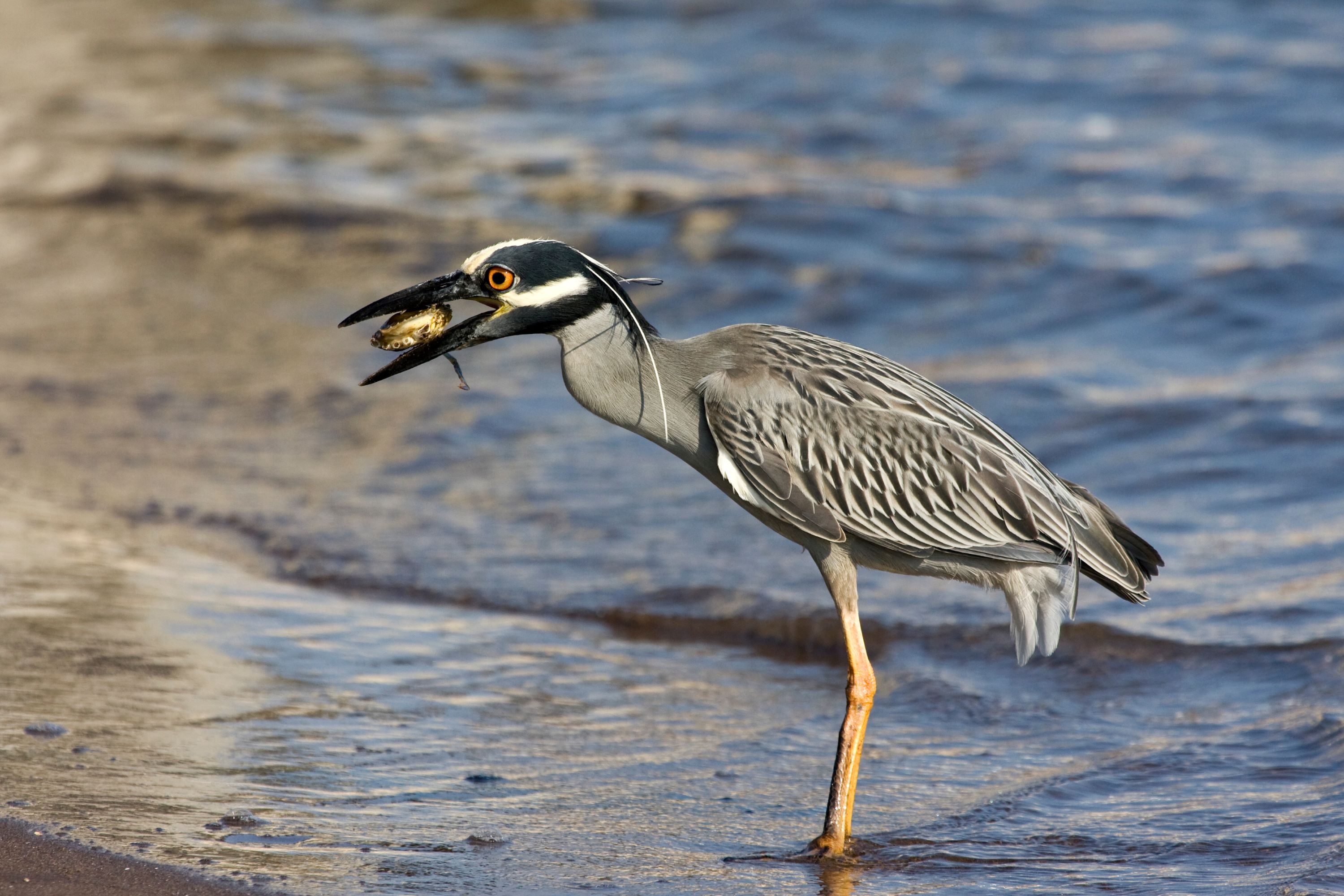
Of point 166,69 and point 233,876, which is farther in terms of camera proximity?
point 166,69

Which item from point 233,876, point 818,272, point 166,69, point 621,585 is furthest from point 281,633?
point 166,69

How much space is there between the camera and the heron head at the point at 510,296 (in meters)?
5.19

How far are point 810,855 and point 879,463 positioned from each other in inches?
55.3

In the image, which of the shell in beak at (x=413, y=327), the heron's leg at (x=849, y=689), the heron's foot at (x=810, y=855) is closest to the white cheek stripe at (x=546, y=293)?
the shell in beak at (x=413, y=327)

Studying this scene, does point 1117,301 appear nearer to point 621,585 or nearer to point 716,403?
point 621,585

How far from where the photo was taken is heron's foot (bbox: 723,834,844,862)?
505 cm

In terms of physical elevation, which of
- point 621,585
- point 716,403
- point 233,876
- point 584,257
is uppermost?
point 584,257

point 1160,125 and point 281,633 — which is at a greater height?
point 1160,125

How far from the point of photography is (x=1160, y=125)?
14461 mm

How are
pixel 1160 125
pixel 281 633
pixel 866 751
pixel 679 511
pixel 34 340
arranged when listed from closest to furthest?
pixel 866 751 < pixel 281 633 < pixel 679 511 < pixel 34 340 < pixel 1160 125

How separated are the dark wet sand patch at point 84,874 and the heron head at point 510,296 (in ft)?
5.73

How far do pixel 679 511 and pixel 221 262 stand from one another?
631 cm

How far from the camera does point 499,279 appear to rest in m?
5.18

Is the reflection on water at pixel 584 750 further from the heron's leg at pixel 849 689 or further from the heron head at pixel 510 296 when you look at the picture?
the heron head at pixel 510 296
